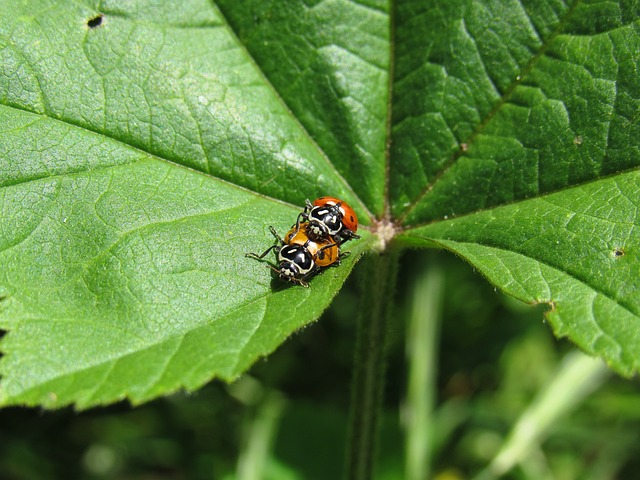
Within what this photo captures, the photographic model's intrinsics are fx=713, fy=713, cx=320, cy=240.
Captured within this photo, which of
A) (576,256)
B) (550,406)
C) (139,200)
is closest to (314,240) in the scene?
(139,200)

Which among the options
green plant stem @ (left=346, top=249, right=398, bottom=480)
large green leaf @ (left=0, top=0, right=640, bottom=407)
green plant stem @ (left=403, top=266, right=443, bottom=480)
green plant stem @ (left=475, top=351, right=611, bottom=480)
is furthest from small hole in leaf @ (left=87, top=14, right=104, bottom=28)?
green plant stem @ (left=475, top=351, right=611, bottom=480)

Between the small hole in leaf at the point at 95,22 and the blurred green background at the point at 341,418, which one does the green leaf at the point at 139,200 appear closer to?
the small hole in leaf at the point at 95,22

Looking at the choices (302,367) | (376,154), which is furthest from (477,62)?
(302,367)

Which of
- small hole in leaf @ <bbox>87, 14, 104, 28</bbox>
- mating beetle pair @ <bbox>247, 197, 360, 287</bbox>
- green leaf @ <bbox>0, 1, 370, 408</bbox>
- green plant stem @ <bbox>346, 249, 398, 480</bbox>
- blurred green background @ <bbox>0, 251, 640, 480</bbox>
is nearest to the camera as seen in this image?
green leaf @ <bbox>0, 1, 370, 408</bbox>

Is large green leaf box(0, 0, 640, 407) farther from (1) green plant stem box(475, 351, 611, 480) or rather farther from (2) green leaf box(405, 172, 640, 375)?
(1) green plant stem box(475, 351, 611, 480)

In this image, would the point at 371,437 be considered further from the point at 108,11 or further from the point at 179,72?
the point at 108,11
